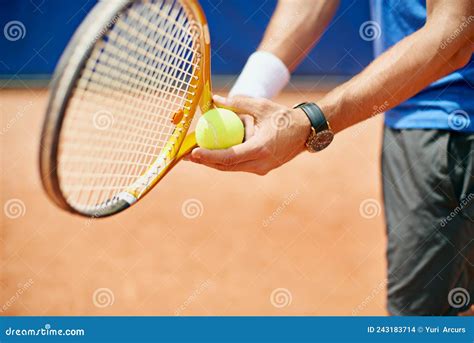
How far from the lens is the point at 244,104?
1529mm

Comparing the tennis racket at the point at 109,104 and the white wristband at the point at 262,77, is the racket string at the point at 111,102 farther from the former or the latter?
the white wristband at the point at 262,77

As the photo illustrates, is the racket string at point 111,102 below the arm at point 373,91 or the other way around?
below

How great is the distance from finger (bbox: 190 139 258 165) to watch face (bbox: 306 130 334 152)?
0.15 metres

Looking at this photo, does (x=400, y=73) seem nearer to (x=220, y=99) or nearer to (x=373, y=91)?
(x=373, y=91)

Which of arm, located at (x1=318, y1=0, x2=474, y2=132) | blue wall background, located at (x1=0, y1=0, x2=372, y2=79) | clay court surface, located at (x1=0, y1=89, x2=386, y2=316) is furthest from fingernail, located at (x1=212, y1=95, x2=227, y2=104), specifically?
blue wall background, located at (x1=0, y1=0, x2=372, y2=79)

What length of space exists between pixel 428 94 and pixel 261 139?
A: 0.50 meters

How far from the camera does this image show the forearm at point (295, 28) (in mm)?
1795

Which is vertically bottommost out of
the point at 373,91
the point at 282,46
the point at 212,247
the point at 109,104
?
the point at 212,247

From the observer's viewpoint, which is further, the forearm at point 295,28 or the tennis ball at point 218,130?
the forearm at point 295,28

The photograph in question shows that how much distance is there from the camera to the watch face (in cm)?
154

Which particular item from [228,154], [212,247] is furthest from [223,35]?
[228,154]

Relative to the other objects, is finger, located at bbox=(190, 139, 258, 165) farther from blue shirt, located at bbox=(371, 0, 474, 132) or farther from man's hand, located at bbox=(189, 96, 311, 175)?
blue shirt, located at bbox=(371, 0, 474, 132)

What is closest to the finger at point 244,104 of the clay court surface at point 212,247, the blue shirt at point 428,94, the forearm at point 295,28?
the forearm at point 295,28
